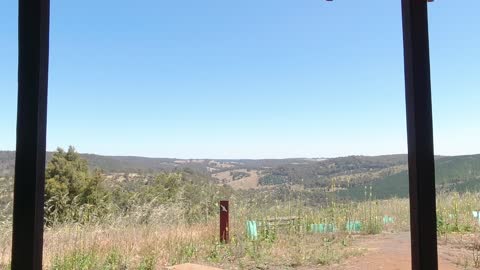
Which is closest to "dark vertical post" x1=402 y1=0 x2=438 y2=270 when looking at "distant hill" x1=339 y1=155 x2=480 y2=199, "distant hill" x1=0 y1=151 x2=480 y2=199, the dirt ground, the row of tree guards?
the dirt ground

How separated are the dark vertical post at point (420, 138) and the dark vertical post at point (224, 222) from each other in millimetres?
3650

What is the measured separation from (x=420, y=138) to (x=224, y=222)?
3.88 meters

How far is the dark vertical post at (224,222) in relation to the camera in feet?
15.5

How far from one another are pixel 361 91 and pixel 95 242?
21.8 ft

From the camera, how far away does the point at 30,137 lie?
107cm

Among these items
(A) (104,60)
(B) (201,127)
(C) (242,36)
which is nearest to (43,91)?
(C) (242,36)

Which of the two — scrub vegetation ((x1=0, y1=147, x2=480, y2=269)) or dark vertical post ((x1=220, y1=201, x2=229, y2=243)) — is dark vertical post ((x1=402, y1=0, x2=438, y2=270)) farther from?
dark vertical post ((x1=220, y1=201, x2=229, y2=243))

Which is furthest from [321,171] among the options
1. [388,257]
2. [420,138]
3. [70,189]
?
[420,138]

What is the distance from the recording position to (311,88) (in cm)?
1170

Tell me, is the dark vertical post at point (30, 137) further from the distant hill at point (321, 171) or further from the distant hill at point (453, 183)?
the distant hill at point (453, 183)

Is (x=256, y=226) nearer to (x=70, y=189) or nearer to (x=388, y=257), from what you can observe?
(x=388, y=257)

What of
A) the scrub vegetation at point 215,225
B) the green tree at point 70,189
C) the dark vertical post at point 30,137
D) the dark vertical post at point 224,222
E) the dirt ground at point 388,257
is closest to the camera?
the dark vertical post at point 30,137

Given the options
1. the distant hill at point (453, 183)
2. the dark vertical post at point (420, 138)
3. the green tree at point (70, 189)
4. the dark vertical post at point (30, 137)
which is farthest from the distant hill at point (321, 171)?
the dark vertical post at point (30, 137)

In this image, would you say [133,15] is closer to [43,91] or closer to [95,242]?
[95,242]
